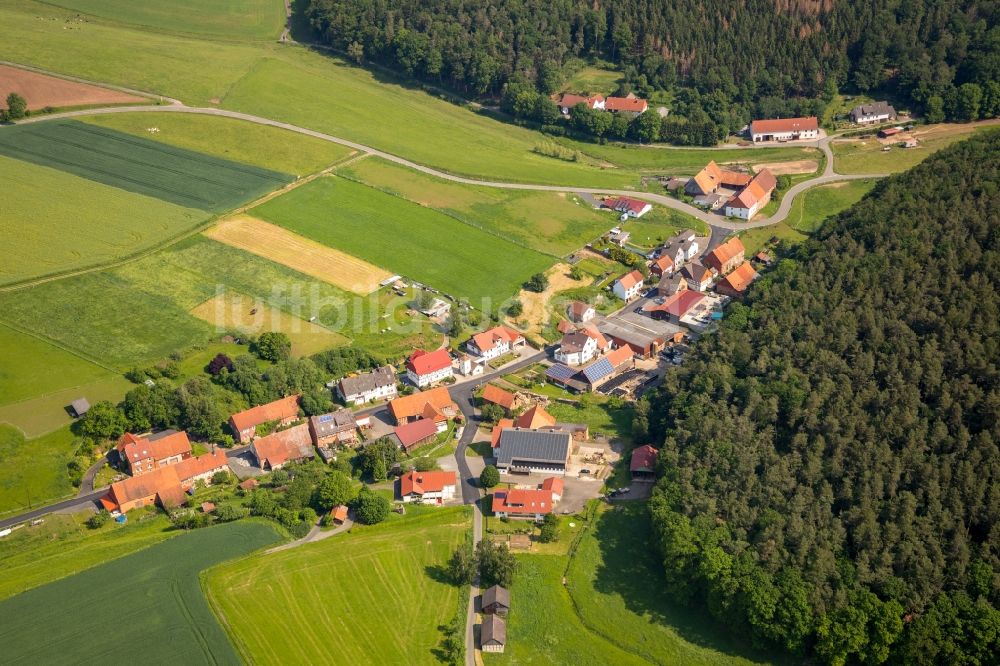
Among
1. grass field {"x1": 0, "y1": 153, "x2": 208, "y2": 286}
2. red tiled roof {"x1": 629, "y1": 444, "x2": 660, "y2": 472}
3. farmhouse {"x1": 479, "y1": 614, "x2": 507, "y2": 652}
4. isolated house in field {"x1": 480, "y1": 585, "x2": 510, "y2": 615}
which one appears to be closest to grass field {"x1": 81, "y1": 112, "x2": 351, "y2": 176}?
grass field {"x1": 0, "y1": 153, "x2": 208, "y2": 286}

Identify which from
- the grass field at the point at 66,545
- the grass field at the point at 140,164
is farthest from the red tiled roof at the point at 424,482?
the grass field at the point at 140,164

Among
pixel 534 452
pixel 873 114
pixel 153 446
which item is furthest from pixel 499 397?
pixel 873 114

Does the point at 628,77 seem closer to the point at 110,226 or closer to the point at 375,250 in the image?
the point at 375,250

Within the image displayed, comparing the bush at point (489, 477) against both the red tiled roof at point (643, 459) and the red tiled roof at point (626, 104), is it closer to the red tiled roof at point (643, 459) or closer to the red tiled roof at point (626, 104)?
the red tiled roof at point (643, 459)

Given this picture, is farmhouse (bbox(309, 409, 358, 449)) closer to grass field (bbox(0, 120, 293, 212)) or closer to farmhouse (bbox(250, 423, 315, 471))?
farmhouse (bbox(250, 423, 315, 471))

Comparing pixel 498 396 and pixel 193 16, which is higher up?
pixel 193 16

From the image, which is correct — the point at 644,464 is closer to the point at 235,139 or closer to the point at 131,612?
the point at 131,612

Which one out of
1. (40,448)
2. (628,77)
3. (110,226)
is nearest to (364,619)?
(40,448)
